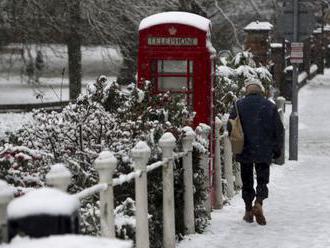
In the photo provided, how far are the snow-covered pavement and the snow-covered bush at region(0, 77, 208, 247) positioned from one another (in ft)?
1.25

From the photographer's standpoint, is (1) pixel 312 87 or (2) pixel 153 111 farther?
(1) pixel 312 87

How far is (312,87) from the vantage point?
1425 inches

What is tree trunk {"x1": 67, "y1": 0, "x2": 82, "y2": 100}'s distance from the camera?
731 inches

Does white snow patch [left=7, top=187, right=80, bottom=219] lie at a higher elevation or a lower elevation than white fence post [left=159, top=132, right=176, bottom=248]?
higher

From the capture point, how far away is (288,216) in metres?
8.94

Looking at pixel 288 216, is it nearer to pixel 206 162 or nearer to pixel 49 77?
pixel 206 162

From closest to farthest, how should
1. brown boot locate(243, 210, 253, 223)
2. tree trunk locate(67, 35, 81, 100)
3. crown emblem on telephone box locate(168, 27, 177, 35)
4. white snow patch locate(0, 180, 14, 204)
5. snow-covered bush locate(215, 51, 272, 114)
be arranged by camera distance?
white snow patch locate(0, 180, 14, 204) → brown boot locate(243, 210, 253, 223) → crown emblem on telephone box locate(168, 27, 177, 35) → snow-covered bush locate(215, 51, 272, 114) → tree trunk locate(67, 35, 81, 100)

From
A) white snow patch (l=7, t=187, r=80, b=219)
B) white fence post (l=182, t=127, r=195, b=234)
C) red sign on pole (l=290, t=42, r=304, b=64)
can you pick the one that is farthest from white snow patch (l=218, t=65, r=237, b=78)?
white snow patch (l=7, t=187, r=80, b=219)

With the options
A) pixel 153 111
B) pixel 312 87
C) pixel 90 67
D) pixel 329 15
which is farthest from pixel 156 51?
→ pixel 329 15

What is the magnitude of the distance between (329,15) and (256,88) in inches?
2082

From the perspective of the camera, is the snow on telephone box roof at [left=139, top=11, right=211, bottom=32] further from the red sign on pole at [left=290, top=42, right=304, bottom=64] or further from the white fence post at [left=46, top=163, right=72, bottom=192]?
the red sign on pole at [left=290, top=42, right=304, bottom=64]

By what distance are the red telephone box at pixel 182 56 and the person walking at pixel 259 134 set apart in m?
0.54

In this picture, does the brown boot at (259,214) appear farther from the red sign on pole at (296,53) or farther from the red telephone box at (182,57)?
the red sign on pole at (296,53)

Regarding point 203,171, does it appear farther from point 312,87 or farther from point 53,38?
point 312,87
